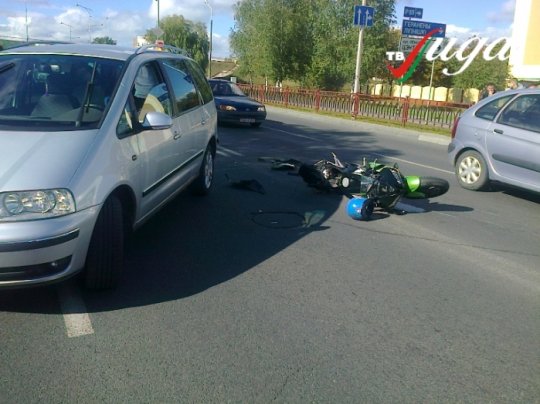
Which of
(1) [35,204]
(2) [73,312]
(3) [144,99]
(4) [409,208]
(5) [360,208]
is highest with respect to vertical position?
(3) [144,99]

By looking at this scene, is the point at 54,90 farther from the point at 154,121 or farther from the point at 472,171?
the point at 472,171

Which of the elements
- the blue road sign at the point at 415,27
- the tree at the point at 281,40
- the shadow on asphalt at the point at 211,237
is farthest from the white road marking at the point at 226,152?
the tree at the point at 281,40

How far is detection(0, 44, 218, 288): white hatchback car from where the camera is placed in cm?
Answer: 341

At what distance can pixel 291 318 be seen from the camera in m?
3.84

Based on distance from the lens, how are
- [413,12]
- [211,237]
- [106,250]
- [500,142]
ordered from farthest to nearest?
[413,12], [500,142], [211,237], [106,250]

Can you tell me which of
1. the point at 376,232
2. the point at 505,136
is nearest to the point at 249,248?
the point at 376,232

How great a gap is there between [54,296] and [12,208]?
0.95 metres

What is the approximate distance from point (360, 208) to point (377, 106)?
17.2 metres

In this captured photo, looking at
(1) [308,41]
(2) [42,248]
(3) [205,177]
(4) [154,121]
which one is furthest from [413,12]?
(2) [42,248]

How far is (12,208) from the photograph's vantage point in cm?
335

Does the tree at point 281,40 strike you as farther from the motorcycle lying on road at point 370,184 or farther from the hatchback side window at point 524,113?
the motorcycle lying on road at point 370,184

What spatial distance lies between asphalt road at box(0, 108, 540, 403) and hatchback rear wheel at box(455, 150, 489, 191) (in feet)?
6.45

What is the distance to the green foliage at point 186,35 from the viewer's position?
78750 millimetres

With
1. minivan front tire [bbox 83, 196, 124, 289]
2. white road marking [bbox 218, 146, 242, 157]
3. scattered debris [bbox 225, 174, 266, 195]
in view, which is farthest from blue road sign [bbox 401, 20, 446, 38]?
minivan front tire [bbox 83, 196, 124, 289]
